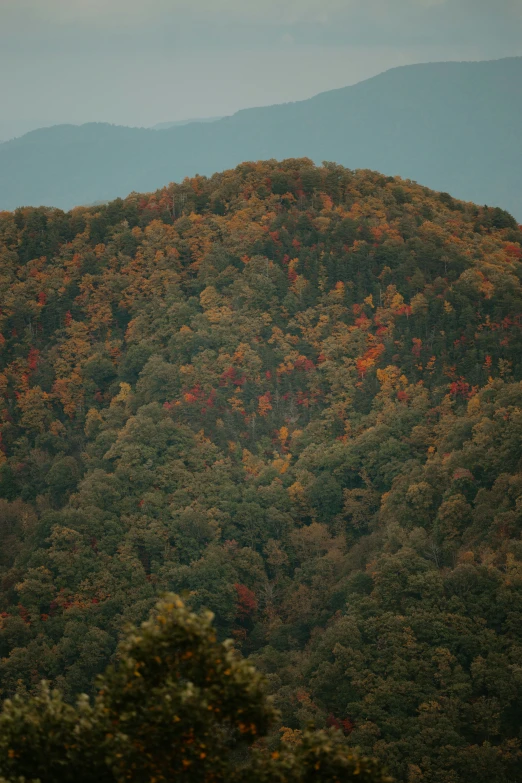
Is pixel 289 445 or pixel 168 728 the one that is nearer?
pixel 168 728

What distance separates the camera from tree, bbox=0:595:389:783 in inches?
596

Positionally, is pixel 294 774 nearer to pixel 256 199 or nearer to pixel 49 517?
pixel 49 517

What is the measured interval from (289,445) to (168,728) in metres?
55.7

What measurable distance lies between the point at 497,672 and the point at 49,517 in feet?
111

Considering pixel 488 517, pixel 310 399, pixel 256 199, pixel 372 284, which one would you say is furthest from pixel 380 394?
pixel 256 199

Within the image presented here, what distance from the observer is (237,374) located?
72812 mm

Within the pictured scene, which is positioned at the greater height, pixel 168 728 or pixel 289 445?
pixel 168 728

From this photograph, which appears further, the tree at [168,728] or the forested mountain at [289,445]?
the forested mountain at [289,445]

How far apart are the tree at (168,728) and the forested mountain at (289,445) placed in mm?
23521

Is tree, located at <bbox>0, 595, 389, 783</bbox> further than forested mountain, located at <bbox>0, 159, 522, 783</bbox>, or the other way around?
forested mountain, located at <bbox>0, 159, 522, 783</bbox>

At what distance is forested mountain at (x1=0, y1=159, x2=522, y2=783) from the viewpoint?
43781mm

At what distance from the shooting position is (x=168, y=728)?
590 inches

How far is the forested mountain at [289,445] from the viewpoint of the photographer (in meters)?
43.8

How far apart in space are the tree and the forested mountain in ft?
77.2
